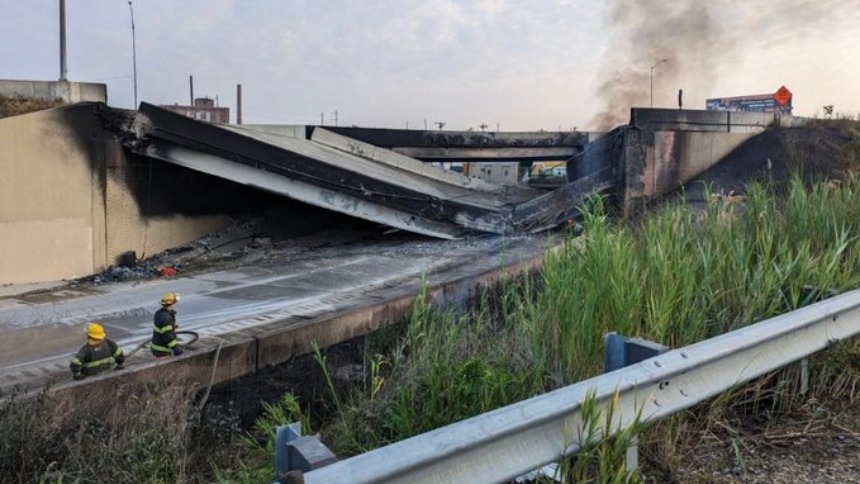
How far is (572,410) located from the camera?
7.23ft

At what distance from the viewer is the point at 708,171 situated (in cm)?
1628

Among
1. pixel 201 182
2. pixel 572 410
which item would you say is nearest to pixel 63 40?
pixel 201 182

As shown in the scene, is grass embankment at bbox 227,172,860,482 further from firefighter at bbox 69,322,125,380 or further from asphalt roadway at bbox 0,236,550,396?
firefighter at bbox 69,322,125,380

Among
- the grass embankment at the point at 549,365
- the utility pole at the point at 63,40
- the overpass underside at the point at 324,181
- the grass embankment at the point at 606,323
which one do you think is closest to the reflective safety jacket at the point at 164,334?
the grass embankment at the point at 549,365

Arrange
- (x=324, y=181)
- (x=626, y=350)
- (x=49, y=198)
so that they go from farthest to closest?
1. (x=324, y=181)
2. (x=49, y=198)
3. (x=626, y=350)

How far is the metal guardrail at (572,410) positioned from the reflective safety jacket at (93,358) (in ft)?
13.6

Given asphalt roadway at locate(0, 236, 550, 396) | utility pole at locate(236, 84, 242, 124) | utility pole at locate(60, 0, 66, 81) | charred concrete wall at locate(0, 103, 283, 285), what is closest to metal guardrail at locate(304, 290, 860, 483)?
asphalt roadway at locate(0, 236, 550, 396)

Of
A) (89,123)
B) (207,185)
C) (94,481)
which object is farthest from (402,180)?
(94,481)

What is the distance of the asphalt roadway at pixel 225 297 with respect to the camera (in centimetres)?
625

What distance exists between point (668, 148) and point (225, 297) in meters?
11.2

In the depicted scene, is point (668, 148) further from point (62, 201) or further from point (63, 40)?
point (63, 40)

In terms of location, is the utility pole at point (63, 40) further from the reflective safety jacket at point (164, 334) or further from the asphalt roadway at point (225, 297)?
the reflective safety jacket at point (164, 334)

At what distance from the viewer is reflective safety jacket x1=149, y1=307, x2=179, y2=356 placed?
5.62 m

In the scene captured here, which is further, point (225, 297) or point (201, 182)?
point (201, 182)
